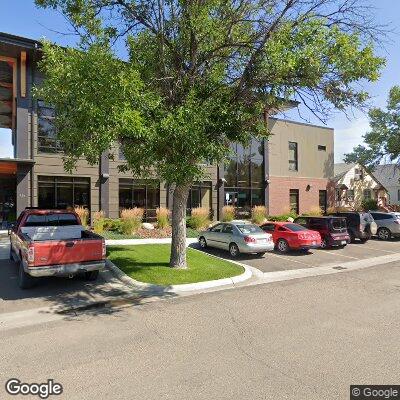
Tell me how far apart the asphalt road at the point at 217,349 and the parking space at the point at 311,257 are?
16.2ft

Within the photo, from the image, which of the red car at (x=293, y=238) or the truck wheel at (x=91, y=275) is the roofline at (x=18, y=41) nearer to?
the truck wheel at (x=91, y=275)

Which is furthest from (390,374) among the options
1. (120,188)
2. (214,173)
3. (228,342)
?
(214,173)

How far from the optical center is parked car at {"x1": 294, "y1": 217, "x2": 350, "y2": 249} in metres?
18.4

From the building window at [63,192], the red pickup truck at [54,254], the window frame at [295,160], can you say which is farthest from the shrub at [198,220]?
the window frame at [295,160]

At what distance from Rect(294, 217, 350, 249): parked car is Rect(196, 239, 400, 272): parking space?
0.39 meters

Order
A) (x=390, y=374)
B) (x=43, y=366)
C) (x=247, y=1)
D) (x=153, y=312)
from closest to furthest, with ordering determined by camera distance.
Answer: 1. (x=390, y=374)
2. (x=43, y=366)
3. (x=153, y=312)
4. (x=247, y=1)

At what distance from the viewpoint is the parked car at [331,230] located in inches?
723

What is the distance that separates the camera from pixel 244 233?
15.5m

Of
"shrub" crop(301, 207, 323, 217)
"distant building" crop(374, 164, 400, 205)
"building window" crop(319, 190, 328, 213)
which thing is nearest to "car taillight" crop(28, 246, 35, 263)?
"shrub" crop(301, 207, 323, 217)

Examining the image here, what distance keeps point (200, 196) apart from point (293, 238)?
11523mm

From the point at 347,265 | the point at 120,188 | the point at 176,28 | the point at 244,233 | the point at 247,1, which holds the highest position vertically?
the point at 247,1

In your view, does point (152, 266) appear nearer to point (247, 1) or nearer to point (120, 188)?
point (247, 1)

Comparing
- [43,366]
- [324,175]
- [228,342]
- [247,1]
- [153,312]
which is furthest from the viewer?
[324,175]

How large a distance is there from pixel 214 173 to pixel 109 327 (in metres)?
21.5
